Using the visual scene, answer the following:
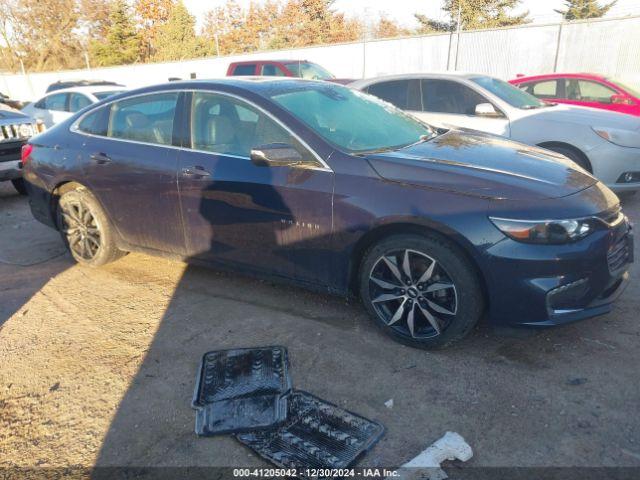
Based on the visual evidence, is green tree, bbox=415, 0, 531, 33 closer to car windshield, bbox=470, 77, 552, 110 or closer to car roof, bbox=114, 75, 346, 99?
car windshield, bbox=470, 77, 552, 110

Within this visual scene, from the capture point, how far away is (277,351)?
10.7 feet

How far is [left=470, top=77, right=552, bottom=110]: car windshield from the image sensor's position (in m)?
6.54

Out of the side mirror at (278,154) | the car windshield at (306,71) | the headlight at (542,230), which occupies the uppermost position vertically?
the car windshield at (306,71)

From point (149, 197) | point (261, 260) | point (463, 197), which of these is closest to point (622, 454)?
point (463, 197)

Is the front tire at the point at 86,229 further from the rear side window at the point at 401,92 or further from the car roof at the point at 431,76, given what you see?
the car roof at the point at 431,76

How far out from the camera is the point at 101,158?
4.29 meters

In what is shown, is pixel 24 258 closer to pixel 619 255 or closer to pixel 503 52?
pixel 619 255

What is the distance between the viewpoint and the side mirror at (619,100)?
340 inches

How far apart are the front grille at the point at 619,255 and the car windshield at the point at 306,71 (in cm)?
931

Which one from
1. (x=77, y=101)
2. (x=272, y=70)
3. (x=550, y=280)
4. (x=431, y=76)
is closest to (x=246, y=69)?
(x=272, y=70)

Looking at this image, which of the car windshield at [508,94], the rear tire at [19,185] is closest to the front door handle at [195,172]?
the car windshield at [508,94]

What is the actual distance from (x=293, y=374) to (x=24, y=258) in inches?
145

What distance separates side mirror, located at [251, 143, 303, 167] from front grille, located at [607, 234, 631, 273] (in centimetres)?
199

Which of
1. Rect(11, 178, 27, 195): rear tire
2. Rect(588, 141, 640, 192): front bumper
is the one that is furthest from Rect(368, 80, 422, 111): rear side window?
Rect(11, 178, 27, 195): rear tire
